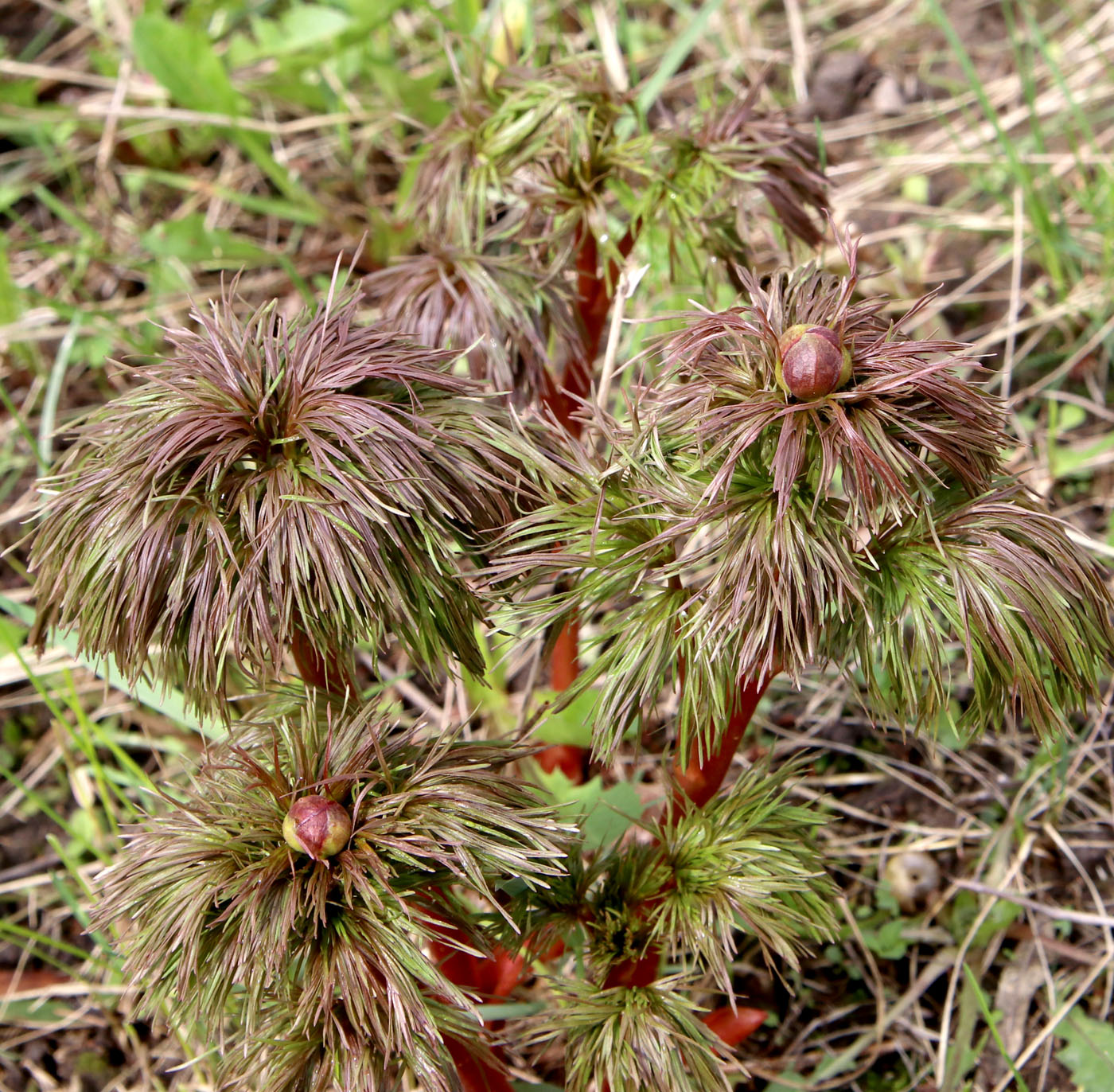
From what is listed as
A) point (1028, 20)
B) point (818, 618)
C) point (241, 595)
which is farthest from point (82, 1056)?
point (1028, 20)

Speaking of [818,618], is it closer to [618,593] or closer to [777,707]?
[618,593]

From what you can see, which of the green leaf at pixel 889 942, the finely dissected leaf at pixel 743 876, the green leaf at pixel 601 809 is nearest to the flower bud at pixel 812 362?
the finely dissected leaf at pixel 743 876

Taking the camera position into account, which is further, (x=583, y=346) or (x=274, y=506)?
(x=583, y=346)

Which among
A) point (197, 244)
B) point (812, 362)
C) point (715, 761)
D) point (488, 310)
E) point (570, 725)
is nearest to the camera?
point (812, 362)

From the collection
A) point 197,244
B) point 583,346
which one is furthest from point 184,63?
point 583,346

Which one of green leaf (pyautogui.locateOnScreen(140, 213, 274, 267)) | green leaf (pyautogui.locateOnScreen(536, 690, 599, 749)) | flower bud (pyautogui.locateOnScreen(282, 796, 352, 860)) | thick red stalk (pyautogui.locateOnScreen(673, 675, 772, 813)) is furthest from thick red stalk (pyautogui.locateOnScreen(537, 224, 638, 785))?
green leaf (pyautogui.locateOnScreen(140, 213, 274, 267))

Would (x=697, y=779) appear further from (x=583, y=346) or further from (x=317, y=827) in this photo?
(x=583, y=346)

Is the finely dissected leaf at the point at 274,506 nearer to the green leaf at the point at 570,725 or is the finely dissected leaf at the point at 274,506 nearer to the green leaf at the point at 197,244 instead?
the green leaf at the point at 570,725
